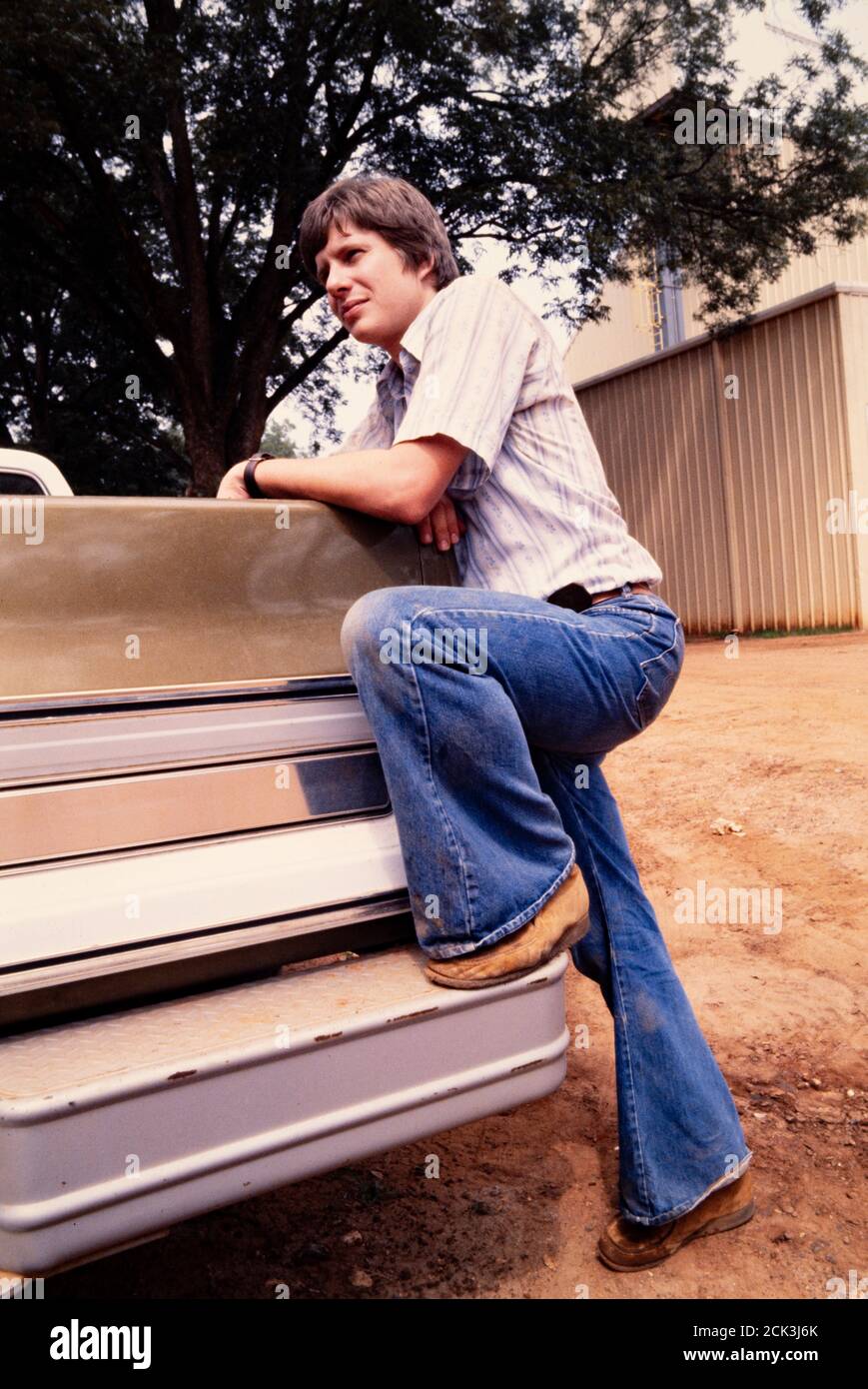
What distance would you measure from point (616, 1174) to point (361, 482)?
169cm

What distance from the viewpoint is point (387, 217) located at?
2047 mm

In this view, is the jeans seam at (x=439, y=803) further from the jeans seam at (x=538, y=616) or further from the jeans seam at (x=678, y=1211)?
the jeans seam at (x=678, y=1211)

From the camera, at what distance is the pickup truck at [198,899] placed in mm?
1311

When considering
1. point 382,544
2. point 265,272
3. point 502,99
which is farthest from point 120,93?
point 382,544

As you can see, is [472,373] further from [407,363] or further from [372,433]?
[372,433]

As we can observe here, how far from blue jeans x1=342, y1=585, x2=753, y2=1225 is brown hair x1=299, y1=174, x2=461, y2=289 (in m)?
0.78

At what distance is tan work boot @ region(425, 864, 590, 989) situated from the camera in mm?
1582

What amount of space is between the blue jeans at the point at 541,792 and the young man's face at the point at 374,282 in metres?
0.67

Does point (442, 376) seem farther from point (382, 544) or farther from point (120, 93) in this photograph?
point (120, 93)

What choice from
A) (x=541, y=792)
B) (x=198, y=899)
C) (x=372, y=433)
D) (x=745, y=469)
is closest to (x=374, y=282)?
(x=372, y=433)

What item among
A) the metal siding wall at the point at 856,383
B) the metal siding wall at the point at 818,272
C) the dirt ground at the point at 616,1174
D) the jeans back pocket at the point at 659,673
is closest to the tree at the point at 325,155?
the metal siding wall at the point at 818,272

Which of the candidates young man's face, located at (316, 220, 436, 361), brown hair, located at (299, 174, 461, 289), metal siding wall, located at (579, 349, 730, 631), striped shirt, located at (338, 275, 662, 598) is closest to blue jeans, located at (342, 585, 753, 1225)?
striped shirt, located at (338, 275, 662, 598)

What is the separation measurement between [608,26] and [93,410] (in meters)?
10.3

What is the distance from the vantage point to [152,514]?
178 cm
